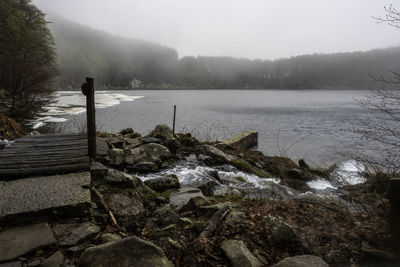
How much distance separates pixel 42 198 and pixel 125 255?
1.87m

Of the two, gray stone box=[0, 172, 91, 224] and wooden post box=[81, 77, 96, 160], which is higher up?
wooden post box=[81, 77, 96, 160]

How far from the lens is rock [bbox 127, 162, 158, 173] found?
9.18m

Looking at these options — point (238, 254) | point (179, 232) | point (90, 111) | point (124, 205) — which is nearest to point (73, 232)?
point (124, 205)

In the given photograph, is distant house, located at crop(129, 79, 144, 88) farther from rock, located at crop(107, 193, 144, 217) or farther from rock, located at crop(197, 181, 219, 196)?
rock, located at crop(107, 193, 144, 217)

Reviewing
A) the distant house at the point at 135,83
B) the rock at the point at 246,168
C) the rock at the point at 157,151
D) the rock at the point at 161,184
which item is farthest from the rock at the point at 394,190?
the distant house at the point at 135,83

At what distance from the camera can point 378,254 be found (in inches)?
145

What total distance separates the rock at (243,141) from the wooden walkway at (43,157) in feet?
35.2

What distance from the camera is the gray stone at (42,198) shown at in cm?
314

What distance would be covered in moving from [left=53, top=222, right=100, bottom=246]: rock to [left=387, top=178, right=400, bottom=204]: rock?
14.7ft

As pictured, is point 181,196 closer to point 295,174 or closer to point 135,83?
point 295,174

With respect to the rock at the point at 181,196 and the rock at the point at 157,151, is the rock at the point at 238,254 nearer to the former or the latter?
the rock at the point at 181,196

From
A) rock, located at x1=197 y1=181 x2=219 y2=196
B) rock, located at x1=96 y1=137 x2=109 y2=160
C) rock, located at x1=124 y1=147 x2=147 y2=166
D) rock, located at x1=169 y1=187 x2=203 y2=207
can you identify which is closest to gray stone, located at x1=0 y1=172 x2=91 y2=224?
rock, located at x1=169 y1=187 x2=203 y2=207

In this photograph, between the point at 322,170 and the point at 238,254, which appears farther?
the point at 322,170

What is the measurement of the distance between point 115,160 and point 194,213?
5.32m
